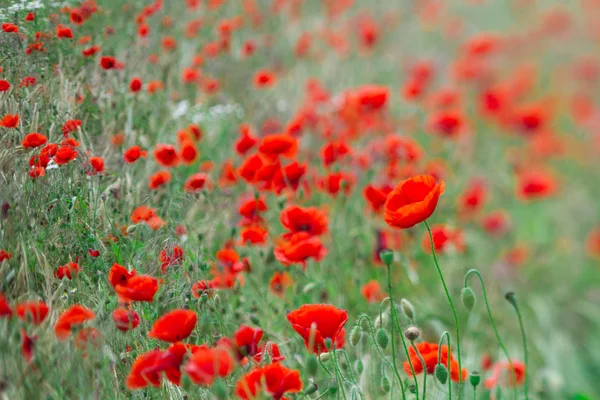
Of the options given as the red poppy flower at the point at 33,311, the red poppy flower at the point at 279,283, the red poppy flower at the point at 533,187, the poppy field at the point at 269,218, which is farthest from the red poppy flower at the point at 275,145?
the red poppy flower at the point at 533,187

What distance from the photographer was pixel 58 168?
148cm

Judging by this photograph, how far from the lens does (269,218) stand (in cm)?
258

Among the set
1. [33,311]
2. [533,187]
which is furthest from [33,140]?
[533,187]

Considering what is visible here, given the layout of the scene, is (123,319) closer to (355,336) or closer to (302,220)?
(355,336)

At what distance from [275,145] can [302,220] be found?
34 centimetres

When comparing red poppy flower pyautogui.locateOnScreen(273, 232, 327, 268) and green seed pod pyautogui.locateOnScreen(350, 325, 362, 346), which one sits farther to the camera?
red poppy flower pyautogui.locateOnScreen(273, 232, 327, 268)

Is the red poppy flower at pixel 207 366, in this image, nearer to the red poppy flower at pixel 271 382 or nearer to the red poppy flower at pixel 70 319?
the red poppy flower at pixel 271 382

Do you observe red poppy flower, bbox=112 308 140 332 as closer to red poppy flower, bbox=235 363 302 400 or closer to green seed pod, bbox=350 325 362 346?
red poppy flower, bbox=235 363 302 400

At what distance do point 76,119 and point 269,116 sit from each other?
1.51m

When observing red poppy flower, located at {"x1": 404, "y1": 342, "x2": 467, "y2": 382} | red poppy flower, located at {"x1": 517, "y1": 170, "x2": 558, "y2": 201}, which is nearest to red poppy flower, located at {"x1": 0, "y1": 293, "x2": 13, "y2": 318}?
red poppy flower, located at {"x1": 404, "y1": 342, "x2": 467, "y2": 382}

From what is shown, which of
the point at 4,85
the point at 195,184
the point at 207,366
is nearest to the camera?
the point at 207,366

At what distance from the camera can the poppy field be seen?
126 cm

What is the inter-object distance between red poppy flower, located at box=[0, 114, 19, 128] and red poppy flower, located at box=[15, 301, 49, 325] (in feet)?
1.49

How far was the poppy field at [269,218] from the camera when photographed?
126 centimetres
